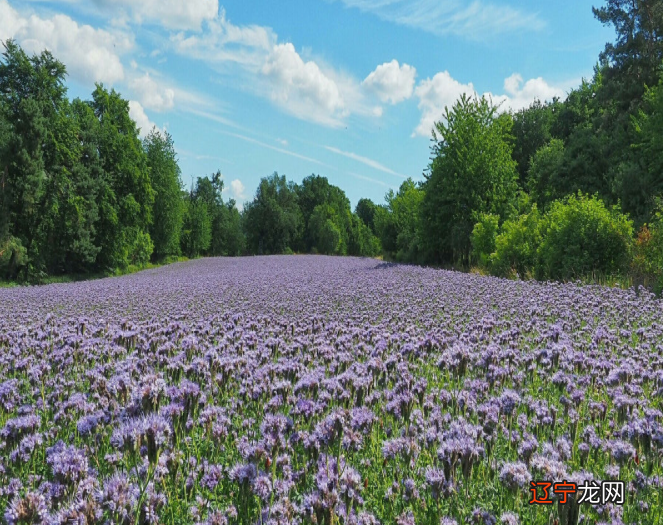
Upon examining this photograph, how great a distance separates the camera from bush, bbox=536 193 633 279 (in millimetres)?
14445

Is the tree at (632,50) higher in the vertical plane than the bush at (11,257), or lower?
higher

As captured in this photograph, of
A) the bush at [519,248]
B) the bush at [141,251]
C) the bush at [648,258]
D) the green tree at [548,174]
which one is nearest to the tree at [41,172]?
the bush at [141,251]

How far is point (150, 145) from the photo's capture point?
150 ft

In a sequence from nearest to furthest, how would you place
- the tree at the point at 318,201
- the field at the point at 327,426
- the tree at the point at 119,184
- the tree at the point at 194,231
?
the field at the point at 327,426, the tree at the point at 119,184, the tree at the point at 194,231, the tree at the point at 318,201

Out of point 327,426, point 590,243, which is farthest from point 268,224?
point 327,426

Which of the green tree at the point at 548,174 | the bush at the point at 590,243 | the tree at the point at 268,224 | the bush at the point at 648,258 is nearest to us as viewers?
the bush at the point at 648,258

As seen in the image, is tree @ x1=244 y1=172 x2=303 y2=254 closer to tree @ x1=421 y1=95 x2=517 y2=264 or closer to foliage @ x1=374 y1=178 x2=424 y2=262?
foliage @ x1=374 y1=178 x2=424 y2=262

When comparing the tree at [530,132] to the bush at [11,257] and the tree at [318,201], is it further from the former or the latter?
the bush at [11,257]

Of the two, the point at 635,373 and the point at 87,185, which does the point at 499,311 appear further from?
A: the point at 87,185

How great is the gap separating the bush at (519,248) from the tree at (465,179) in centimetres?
636

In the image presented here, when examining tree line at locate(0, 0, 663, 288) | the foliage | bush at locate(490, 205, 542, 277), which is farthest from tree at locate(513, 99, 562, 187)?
bush at locate(490, 205, 542, 277)

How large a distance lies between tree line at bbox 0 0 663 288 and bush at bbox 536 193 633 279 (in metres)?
0.04

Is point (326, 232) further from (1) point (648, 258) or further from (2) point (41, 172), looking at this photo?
(1) point (648, 258)

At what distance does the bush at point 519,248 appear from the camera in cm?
1778
